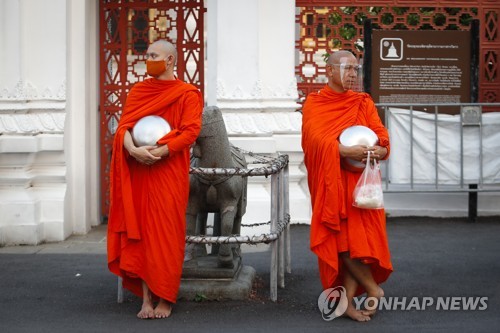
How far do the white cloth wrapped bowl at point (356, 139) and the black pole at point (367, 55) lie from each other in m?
4.59

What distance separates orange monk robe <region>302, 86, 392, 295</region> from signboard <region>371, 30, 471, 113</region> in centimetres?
450

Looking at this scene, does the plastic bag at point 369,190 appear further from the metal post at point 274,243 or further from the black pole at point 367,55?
the black pole at point 367,55

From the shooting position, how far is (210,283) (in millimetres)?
7336

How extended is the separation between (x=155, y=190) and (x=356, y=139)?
4.86ft

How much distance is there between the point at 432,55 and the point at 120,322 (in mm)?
6029

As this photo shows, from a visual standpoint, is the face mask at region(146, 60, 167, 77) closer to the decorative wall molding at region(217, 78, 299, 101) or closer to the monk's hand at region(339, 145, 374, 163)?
the monk's hand at region(339, 145, 374, 163)

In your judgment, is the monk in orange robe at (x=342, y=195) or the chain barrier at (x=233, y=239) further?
the chain barrier at (x=233, y=239)

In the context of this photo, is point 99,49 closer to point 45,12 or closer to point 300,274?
point 45,12

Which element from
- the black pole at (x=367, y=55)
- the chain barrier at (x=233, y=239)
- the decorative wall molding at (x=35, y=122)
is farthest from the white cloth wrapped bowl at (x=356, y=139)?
the black pole at (x=367, y=55)

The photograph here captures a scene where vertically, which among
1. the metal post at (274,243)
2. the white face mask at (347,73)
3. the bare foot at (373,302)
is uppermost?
the white face mask at (347,73)

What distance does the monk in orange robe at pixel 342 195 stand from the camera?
21.8 ft

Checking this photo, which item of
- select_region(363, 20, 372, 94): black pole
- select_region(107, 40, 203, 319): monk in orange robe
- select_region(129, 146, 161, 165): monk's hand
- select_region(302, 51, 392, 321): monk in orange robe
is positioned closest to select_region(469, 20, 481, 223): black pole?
select_region(363, 20, 372, 94): black pole

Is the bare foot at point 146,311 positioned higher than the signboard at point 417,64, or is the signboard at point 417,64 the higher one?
the signboard at point 417,64
